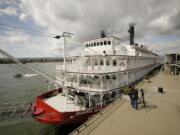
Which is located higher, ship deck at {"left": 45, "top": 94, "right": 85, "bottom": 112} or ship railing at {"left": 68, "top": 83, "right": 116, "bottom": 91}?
ship railing at {"left": 68, "top": 83, "right": 116, "bottom": 91}

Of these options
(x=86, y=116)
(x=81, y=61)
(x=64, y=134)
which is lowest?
(x=64, y=134)

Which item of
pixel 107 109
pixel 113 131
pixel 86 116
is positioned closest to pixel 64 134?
pixel 86 116

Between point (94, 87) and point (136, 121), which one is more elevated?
point (94, 87)

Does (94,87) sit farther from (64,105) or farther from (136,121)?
(136,121)

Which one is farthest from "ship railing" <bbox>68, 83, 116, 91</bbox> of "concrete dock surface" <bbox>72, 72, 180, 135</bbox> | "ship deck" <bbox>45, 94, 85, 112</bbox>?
"concrete dock surface" <bbox>72, 72, 180, 135</bbox>

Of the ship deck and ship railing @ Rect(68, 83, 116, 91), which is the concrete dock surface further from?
the ship deck

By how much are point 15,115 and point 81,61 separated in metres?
9.38

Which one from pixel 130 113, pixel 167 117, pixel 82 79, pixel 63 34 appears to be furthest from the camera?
pixel 82 79

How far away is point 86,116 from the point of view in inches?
438

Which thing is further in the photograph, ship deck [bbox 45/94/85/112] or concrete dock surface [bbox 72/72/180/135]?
ship deck [bbox 45/94/85/112]

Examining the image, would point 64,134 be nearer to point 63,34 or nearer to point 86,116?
point 86,116

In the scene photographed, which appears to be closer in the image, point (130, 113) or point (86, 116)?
point (130, 113)

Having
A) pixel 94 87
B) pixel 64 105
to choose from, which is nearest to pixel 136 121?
pixel 94 87

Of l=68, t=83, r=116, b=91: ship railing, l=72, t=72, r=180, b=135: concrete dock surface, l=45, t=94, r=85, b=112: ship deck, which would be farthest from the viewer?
l=68, t=83, r=116, b=91: ship railing
